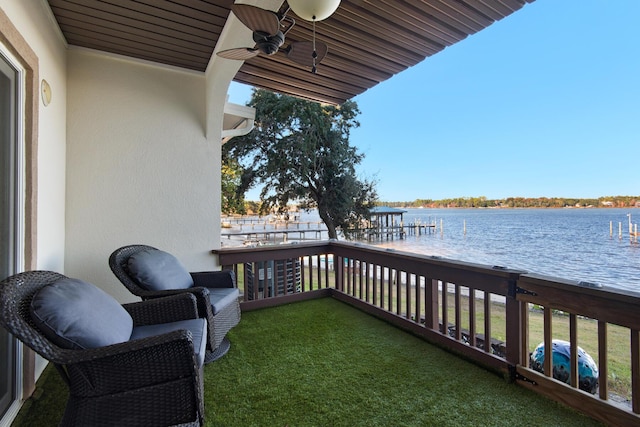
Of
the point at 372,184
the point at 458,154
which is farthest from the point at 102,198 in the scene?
the point at 458,154

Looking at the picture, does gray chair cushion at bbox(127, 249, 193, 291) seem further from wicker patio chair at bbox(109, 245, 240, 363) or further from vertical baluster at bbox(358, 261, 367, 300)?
vertical baluster at bbox(358, 261, 367, 300)

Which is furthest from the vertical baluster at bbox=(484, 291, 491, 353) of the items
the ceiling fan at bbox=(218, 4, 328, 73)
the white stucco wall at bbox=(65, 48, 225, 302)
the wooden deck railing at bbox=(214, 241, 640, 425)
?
the white stucco wall at bbox=(65, 48, 225, 302)

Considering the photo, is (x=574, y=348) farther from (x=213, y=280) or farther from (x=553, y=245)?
(x=553, y=245)

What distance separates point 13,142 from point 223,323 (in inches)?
73.2

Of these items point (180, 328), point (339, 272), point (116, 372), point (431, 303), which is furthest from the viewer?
point (339, 272)

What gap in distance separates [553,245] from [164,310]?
2613 centimetres

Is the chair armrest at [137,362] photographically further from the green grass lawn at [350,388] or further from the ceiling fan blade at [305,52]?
the ceiling fan blade at [305,52]

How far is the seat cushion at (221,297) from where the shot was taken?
2488mm

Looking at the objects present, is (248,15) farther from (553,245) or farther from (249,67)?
(553,245)

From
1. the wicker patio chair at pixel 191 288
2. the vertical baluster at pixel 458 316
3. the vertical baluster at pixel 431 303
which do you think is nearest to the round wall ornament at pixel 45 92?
the wicker patio chair at pixel 191 288

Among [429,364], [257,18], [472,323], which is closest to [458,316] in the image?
[472,323]

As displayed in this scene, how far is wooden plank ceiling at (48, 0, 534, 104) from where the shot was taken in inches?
92.1

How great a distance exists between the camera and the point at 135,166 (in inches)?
126

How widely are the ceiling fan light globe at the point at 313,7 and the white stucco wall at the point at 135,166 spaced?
2.15 meters
